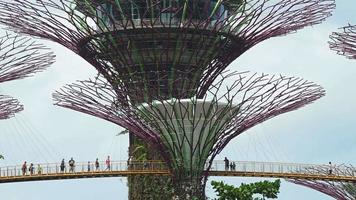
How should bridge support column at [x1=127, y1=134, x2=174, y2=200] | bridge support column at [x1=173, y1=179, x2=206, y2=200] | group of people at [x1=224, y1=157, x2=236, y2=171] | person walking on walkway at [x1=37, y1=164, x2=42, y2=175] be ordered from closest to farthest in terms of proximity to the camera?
bridge support column at [x1=173, y1=179, x2=206, y2=200], person walking on walkway at [x1=37, y1=164, x2=42, y2=175], group of people at [x1=224, y1=157, x2=236, y2=171], bridge support column at [x1=127, y1=134, x2=174, y2=200]

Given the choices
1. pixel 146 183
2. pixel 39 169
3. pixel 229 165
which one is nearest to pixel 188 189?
pixel 229 165

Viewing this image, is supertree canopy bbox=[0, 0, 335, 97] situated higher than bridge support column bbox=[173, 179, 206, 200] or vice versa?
supertree canopy bbox=[0, 0, 335, 97]

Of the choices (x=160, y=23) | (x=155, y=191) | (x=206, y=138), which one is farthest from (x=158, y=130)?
(x=160, y=23)

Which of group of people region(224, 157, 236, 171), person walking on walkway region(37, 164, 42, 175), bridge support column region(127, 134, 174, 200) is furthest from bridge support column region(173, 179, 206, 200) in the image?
person walking on walkway region(37, 164, 42, 175)

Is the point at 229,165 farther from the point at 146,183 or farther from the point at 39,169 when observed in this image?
the point at 39,169

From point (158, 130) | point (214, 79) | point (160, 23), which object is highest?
point (160, 23)

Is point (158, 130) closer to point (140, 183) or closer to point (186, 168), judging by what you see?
point (186, 168)

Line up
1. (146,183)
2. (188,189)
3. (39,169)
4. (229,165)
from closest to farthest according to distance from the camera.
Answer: (188,189), (39,169), (229,165), (146,183)

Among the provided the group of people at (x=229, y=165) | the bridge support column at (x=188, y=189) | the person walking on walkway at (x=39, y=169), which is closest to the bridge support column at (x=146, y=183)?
the bridge support column at (x=188, y=189)

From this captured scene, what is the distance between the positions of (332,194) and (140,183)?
13147mm

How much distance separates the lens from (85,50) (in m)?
60.8

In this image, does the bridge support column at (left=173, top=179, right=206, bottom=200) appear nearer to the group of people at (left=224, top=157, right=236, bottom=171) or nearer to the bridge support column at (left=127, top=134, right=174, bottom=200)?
the bridge support column at (left=127, top=134, right=174, bottom=200)

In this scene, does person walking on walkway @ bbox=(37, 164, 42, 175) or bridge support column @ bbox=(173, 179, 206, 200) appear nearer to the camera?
bridge support column @ bbox=(173, 179, 206, 200)

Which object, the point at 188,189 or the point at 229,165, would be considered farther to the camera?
the point at 229,165
